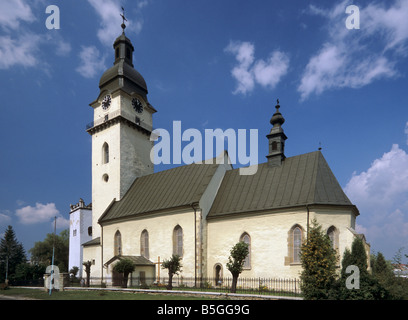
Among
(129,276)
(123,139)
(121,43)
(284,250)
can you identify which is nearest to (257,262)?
(284,250)

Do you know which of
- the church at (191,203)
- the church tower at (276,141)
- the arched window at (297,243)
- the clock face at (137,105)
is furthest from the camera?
the clock face at (137,105)

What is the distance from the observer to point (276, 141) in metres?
27.3

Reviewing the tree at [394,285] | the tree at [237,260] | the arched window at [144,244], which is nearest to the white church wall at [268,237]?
the tree at [237,260]

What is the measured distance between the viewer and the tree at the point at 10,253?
48375mm

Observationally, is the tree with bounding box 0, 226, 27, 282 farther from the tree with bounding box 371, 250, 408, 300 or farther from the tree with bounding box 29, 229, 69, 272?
the tree with bounding box 371, 250, 408, 300

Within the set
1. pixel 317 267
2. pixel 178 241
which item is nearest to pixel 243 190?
pixel 178 241

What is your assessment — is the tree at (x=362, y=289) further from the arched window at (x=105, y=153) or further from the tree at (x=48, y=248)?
the tree at (x=48, y=248)

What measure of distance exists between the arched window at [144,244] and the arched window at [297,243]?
1268 cm

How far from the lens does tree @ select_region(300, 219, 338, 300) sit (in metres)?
15.4

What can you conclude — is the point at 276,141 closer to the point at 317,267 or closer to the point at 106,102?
the point at 317,267

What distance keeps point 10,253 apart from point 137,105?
33332 mm

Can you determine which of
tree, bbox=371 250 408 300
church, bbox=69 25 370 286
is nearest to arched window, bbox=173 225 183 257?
church, bbox=69 25 370 286

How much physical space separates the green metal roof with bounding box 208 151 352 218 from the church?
3.2 inches
